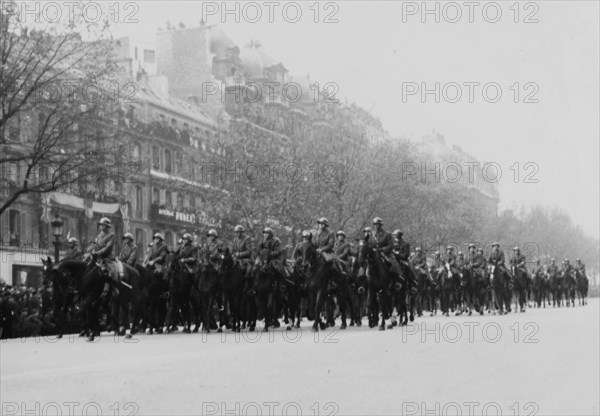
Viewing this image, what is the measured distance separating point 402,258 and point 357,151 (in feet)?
96.4

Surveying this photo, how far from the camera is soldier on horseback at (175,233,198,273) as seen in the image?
23.4 meters

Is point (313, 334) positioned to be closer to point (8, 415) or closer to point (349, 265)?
point (349, 265)

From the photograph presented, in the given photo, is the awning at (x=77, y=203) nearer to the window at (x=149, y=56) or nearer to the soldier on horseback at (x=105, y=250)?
the window at (x=149, y=56)

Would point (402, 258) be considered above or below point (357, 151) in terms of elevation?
below

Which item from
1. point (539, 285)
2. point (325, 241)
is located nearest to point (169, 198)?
point (539, 285)

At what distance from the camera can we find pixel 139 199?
60969mm

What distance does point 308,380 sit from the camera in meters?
15.5

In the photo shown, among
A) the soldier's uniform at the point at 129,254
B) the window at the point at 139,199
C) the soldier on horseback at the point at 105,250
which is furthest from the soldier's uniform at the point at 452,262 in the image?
the window at the point at 139,199

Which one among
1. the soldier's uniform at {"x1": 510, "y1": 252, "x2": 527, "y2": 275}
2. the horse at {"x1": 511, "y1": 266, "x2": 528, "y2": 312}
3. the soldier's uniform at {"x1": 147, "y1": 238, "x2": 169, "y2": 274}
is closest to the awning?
the soldier's uniform at {"x1": 510, "y1": 252, "x2": 527, "y2": 275}

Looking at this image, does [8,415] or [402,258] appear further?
[402,258]

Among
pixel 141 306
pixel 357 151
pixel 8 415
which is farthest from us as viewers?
pixel 357 151

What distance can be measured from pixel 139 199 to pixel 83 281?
4034 cm

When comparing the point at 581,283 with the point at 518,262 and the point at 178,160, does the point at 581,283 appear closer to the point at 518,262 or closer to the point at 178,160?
the point at 518,262

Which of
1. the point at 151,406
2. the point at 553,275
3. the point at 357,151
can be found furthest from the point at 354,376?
the point at 357,151
